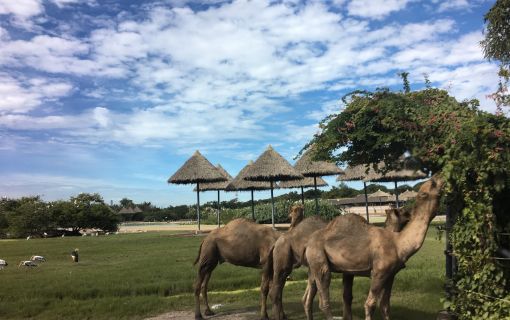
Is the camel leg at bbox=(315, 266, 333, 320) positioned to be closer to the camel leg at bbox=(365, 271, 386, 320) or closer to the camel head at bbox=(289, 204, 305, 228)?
the camel leg at bbox=(365, 271, 386, 320)

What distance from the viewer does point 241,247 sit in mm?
8031

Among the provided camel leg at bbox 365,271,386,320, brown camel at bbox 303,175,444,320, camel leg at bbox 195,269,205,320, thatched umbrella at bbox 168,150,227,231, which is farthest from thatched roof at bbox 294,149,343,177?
camel leg at bbox 365,271,386,320

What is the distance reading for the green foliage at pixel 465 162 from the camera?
5.54 metres

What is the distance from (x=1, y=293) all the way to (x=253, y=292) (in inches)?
249

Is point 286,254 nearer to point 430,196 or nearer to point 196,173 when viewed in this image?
point 430,196

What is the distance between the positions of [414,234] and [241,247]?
344 cm

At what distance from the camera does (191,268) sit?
14086 mm

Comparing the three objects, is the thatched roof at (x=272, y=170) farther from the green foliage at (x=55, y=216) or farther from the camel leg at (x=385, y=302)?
the green foliage at (x=55, y=216)

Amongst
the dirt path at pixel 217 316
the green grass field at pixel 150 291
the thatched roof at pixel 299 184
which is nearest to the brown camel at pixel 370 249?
the dirt path at pixel 217 316

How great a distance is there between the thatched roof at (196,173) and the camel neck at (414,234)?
26.5 m

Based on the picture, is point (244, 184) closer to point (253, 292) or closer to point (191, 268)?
point (191, 268)

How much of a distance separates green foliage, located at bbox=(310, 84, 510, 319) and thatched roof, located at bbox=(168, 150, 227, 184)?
→ 25490 mm

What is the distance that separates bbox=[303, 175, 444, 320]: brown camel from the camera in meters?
5.65

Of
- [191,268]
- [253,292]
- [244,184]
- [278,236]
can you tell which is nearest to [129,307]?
[253,292]
